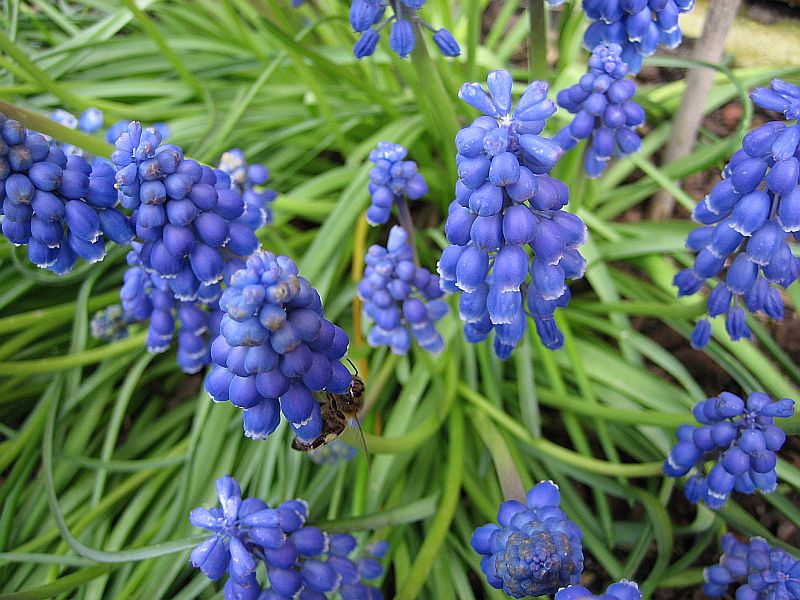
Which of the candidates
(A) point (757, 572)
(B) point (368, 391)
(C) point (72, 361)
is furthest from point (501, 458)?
(C) point (72, 361)

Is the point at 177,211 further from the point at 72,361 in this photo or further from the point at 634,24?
the point at 634,24

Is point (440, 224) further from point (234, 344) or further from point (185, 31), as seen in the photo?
point (234, 344)

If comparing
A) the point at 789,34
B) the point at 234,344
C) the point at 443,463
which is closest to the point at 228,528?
the point at 234,344

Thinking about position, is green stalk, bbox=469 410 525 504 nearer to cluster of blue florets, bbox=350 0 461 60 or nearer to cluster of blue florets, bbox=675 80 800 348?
cluster of blue florets, bbox=675 80 800 348

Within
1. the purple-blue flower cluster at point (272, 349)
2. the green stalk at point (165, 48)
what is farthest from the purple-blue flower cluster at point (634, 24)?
the green stalk at point (165, 48)

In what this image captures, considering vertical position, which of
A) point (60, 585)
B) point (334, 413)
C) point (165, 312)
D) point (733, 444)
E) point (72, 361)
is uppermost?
point (334, 413)

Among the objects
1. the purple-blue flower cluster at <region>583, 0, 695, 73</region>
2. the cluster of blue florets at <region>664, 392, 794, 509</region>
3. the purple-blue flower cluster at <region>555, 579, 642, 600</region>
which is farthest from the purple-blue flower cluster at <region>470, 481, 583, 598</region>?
the purple-blue flower cluster at <region>583, 0, 695, 73</region>
